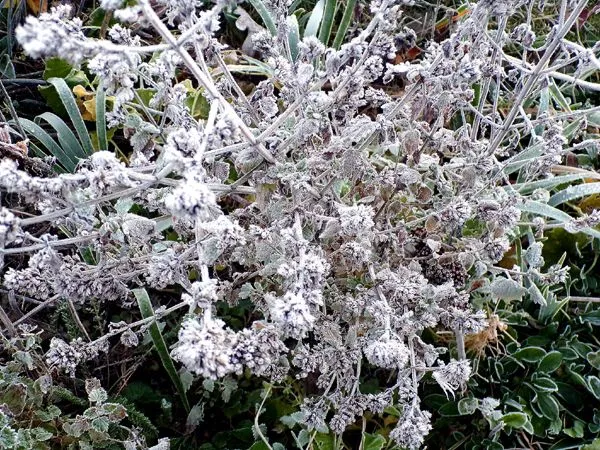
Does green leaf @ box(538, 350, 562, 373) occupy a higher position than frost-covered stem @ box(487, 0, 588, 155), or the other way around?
frost-covered stem @ box(487, 0, 588, 155)

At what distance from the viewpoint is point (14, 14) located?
1.93 metres

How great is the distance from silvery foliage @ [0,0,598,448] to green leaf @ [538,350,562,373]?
0.98 ft

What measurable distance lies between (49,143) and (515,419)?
4.25 ft

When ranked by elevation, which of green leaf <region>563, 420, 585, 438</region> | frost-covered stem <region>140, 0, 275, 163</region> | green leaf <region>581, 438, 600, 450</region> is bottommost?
green leaf <region>563, 420, 585, 438</region>

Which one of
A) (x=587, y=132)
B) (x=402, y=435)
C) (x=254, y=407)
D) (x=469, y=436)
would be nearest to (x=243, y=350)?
(x=402, y=435)

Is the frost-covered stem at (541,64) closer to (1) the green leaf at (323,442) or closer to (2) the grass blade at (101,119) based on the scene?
(1) the green leaf at (323,442)

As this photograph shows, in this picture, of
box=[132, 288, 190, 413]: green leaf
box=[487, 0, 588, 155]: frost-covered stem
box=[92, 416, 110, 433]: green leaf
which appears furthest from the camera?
box=[132, 288, 190, 413]: green leaf

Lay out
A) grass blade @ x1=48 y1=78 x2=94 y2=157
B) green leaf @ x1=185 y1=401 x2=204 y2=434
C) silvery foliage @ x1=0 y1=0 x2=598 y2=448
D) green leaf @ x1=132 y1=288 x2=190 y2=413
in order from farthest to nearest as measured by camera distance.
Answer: grass blade @ x1=48 y1=78 x2=94 y2=157 < green leaf @ x1=185 y1=401 x2=204 y2=434 < green leaf @ x1=132 y1=288 x2=190 y2=413 < silvery foliage @ x1=0 y1=0 x2=598 y2=448

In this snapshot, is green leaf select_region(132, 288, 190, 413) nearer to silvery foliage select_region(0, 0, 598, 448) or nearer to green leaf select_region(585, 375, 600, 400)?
silvery foliage select_region(0, 0, 598, 448)

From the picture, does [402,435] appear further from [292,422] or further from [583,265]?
[583,265]

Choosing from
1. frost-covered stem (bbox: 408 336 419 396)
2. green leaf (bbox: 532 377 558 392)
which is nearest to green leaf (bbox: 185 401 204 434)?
frost-covered stem (bbox: 408 336 419 396)

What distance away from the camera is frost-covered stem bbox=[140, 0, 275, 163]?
0.79 m

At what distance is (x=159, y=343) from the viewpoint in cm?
142

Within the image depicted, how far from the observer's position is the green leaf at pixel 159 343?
1377 millimetres
